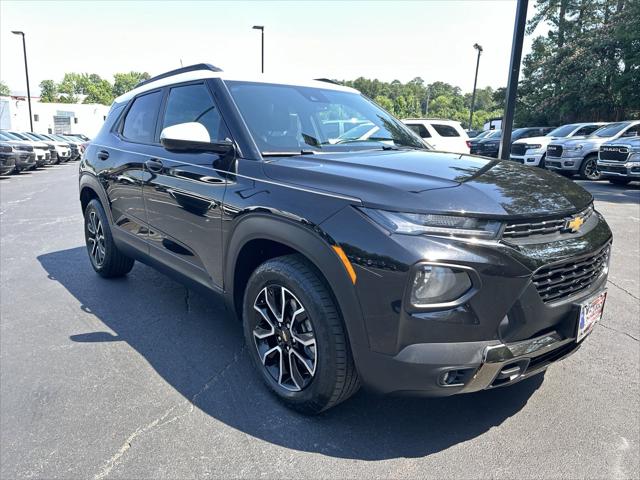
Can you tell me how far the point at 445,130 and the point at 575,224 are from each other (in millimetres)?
12549

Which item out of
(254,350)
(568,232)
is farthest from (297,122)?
(568,232)

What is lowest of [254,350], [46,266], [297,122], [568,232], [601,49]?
[46,266]

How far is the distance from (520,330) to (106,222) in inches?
154


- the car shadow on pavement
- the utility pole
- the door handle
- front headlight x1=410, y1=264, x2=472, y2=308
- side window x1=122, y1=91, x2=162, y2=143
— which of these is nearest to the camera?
front headlight x1=410, y1=264, x2=472, y2=308

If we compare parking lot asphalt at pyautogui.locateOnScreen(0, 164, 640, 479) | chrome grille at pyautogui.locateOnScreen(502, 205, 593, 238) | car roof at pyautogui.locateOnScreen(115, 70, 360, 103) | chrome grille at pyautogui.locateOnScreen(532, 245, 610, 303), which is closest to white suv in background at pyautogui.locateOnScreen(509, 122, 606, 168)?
parking lot asphalt at pyautogui.locateOnScreen(0, 164, 640, 479)

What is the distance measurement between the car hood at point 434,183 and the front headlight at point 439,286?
27cm

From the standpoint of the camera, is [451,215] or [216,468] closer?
[451,215]

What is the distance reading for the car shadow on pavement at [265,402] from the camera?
2.49 m

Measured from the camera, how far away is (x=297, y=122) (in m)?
3.21

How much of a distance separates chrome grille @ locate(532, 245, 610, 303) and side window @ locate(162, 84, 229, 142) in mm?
1944

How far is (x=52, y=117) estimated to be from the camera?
58.3 metres

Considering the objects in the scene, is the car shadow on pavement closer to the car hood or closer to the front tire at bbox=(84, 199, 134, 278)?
the front tire at bbox=(84, 199, 134, 278)

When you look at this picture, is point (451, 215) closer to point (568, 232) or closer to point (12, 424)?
point (568, 232)

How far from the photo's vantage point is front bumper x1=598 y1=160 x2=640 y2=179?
38.4 feet
